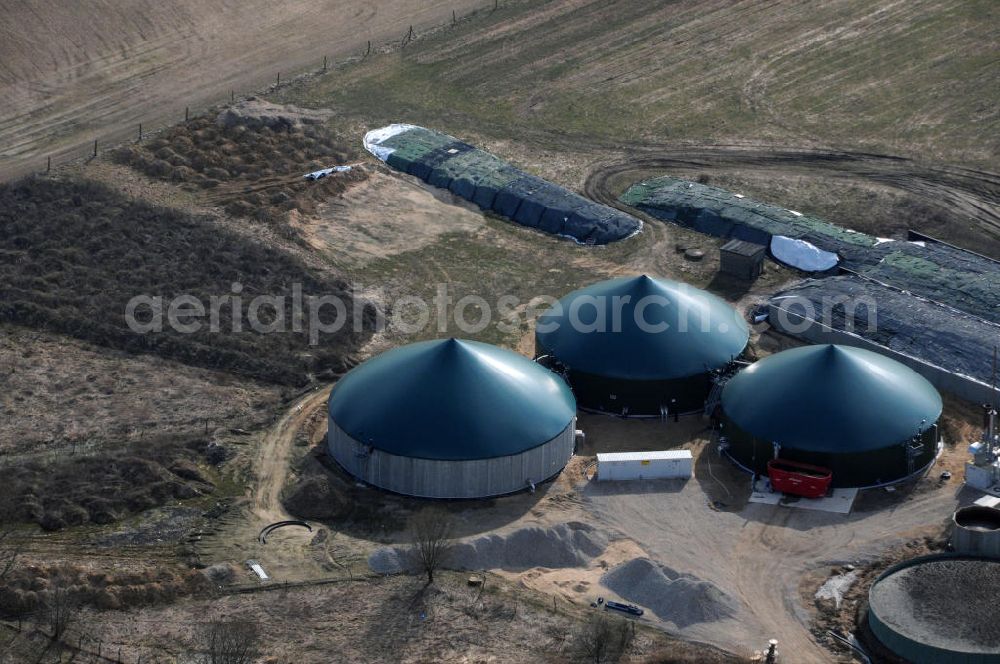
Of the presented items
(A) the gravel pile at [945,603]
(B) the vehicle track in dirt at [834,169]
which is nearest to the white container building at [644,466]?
(A) the gravel pile at [945,603]

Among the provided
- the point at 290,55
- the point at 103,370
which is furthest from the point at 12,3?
the point at 103,370

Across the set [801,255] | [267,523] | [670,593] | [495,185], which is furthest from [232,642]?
[495,185]

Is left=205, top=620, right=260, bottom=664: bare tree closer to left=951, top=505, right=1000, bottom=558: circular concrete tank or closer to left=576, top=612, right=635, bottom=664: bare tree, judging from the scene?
left=576, top=612, right=635, bottom=664: bare tree

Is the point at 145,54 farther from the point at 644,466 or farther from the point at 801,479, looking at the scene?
the point at 801,479

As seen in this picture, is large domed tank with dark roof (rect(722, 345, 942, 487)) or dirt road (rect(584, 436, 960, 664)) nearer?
dirt road (rect(584, 436, 960, 664))

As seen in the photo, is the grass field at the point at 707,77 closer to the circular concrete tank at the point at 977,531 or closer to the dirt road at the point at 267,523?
the dirt road at the point at 267,523

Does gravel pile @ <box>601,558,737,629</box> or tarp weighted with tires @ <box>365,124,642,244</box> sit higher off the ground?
tarp weighted with tires @ <box>365,124,642,244</box>

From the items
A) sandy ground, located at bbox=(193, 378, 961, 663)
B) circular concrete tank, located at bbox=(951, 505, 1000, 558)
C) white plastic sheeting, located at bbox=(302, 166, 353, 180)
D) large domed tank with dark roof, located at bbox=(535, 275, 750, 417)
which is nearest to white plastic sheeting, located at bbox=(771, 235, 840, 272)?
large domed tank with dark roof, located at bbox=(535, 275, 750, 417)
